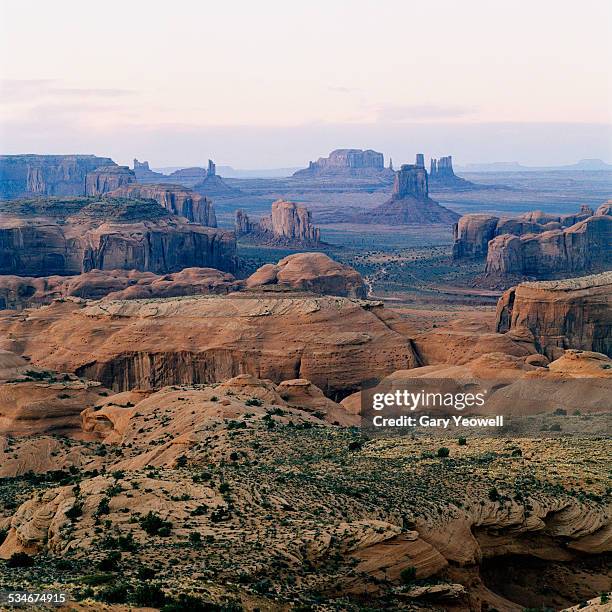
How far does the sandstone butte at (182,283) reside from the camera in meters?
102

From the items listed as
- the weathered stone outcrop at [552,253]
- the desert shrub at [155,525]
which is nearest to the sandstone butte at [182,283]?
the weathered stone outcrop at [552,253]

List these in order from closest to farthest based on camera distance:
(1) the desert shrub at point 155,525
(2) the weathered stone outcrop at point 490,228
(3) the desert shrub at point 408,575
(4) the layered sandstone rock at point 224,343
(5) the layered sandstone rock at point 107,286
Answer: (3) the desert shrub at point 408,575
(1) the desert shrub at point 155,525
(4) the layered sandstone rock at point 224,343
(5) the layered sandstone rock at point 107,286
(2) the weathered stone outcrop at point 490,228

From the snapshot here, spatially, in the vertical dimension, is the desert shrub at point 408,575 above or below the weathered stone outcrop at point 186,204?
below

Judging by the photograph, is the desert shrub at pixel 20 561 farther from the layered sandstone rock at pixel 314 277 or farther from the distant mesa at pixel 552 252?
the distant mesa at pixel 552 252

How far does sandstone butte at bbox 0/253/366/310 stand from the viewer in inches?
4006

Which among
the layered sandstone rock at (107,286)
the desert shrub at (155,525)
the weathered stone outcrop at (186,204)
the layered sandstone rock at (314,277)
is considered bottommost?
the layered sandstone rock at (107,286)

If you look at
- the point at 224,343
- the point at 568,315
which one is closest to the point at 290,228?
the point at 568,315

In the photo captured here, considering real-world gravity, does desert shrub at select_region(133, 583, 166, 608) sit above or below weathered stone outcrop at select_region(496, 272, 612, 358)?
above

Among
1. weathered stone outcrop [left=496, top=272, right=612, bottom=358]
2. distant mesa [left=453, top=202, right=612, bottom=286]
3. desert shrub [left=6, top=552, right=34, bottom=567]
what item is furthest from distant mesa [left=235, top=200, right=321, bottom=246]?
desert shrub [left=6, top=552, right=34, bottom=567]

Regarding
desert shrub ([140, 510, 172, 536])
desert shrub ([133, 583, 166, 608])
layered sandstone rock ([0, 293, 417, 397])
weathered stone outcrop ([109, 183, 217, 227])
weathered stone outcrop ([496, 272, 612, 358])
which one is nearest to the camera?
desert shrub ([133, 583, 166, 608])

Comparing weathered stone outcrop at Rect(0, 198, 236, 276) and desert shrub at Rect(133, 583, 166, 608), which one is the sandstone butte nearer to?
weathered stone outcrop at Rect(0, 198, 236, 276)

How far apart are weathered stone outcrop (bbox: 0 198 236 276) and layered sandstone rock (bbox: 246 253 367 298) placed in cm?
2384

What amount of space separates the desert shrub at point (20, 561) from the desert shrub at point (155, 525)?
2899 mm

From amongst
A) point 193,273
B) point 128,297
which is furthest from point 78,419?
point 193,273
